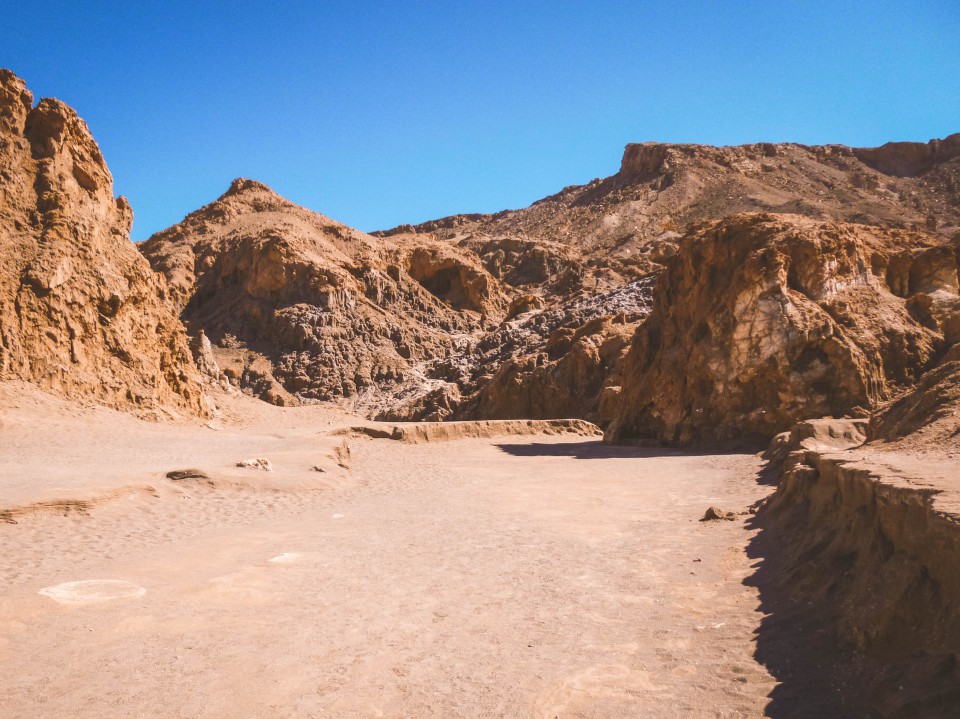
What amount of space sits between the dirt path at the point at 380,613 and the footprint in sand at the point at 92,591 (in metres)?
0.03

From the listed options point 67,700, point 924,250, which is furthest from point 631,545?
point 924,250

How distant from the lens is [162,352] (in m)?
19.1

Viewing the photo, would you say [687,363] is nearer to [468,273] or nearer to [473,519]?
[473,519]

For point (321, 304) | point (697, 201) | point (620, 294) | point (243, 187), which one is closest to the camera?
point (620, 294)

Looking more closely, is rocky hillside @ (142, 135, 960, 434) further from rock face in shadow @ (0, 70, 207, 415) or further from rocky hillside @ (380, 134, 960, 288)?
rock face in shadow @ (0, 70, 207, 415)

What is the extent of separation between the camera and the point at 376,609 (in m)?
4.99

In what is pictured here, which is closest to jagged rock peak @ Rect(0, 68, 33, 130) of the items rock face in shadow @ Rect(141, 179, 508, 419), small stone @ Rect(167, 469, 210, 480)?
small stone @ Rect(167, 469, 210, 480)

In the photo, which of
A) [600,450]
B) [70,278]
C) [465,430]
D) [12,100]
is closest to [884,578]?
[600,450]

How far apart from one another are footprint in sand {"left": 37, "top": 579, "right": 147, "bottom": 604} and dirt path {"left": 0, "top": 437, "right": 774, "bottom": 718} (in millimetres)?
32

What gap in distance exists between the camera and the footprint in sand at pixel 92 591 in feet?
16.3

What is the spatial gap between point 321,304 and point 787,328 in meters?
29.8

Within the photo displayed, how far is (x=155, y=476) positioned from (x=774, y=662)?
8.72 meters

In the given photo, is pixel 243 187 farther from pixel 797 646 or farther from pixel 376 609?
pixel 797 646

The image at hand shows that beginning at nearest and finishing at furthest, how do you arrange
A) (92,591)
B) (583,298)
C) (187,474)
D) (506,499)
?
(92,591)
(187,474)
(506,499)
(583,298)
